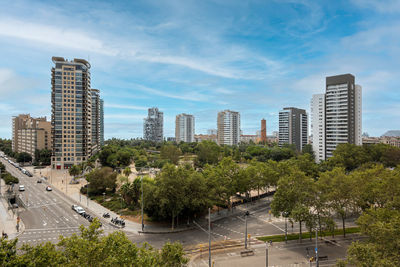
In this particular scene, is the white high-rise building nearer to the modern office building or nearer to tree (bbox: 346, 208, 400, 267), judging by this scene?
tree (bbox: 346, 208, 400, 267)

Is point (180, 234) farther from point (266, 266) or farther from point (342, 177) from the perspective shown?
point (342, 177)

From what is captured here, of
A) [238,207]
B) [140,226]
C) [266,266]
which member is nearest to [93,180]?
[140,226]

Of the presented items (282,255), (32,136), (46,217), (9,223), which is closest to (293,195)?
(282,255)

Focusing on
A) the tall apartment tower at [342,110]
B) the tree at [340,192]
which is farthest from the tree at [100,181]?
the tall apartment tower at [342,110]

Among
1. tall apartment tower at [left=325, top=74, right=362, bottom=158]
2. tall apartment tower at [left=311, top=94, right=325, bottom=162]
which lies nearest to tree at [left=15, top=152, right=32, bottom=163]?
tall apartment tower at [left=311, top=94, right=325, bottom=162]

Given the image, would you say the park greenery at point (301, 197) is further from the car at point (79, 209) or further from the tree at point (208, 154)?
the tree at point (208, 154)

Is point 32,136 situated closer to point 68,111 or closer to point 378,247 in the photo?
point 68,111

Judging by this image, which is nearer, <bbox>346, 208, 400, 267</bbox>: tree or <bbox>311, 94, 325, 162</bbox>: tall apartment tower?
<bbox>346, 208, 400, 267</bbox>: tree
